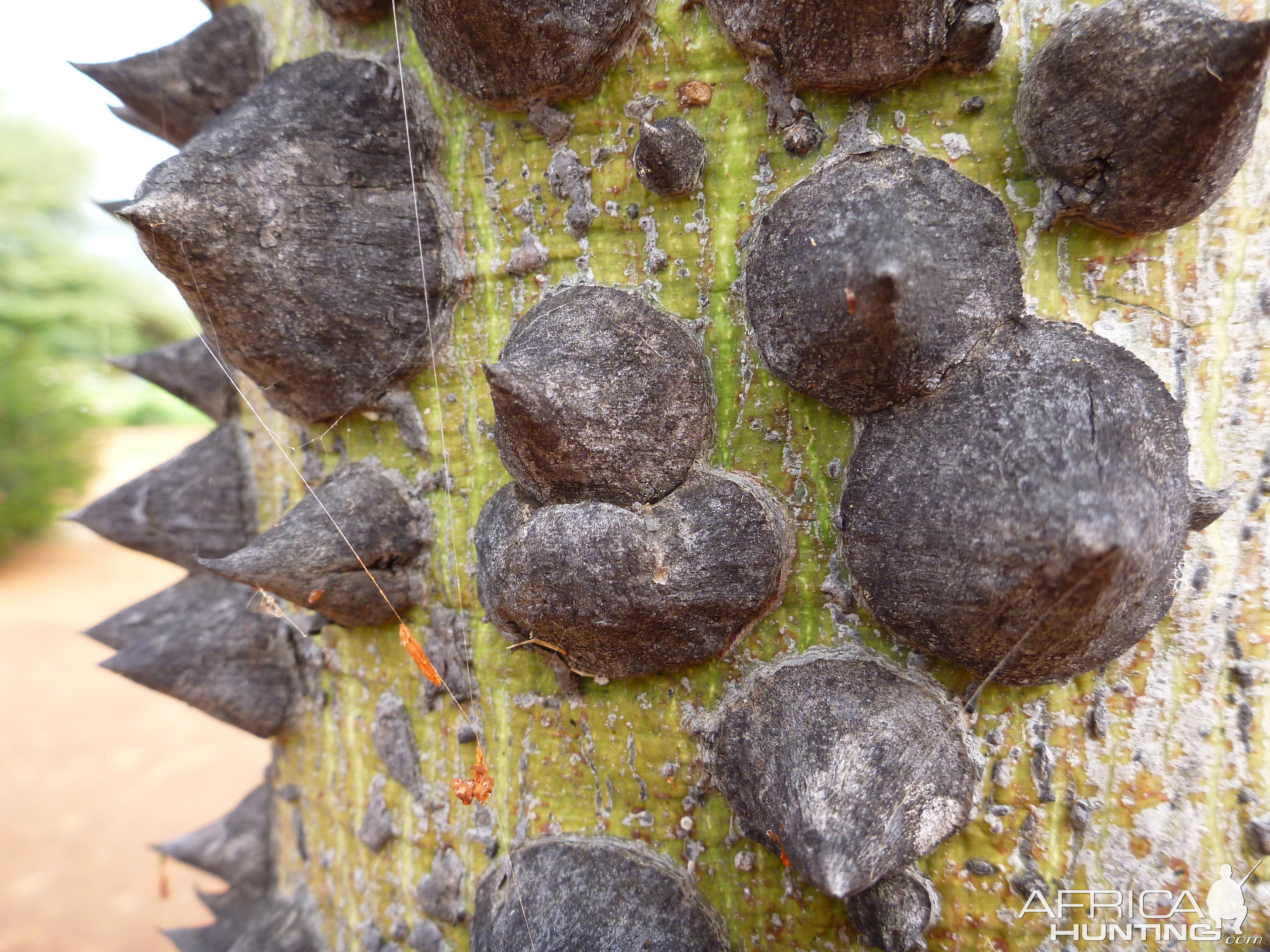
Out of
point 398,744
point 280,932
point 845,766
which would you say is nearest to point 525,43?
point 845,766

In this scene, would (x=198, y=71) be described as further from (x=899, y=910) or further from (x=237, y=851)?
(x=899, y=910)

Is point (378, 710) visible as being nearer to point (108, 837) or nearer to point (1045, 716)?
point (1045, 716)

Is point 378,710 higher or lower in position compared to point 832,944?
higher

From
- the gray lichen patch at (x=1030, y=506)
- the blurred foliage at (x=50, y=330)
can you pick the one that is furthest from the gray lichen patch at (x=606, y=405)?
the blurred foliage at (x=50, y=330)

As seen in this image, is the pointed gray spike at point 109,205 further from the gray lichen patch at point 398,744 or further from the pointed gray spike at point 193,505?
the gray lichen patch at point 398,744

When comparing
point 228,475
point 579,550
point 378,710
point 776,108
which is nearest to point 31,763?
point 228,475

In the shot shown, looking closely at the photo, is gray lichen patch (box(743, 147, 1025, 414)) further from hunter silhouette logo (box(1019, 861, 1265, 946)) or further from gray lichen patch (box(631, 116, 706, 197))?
hunter silhouette logo (box(1019, 861, 1265, 946))
